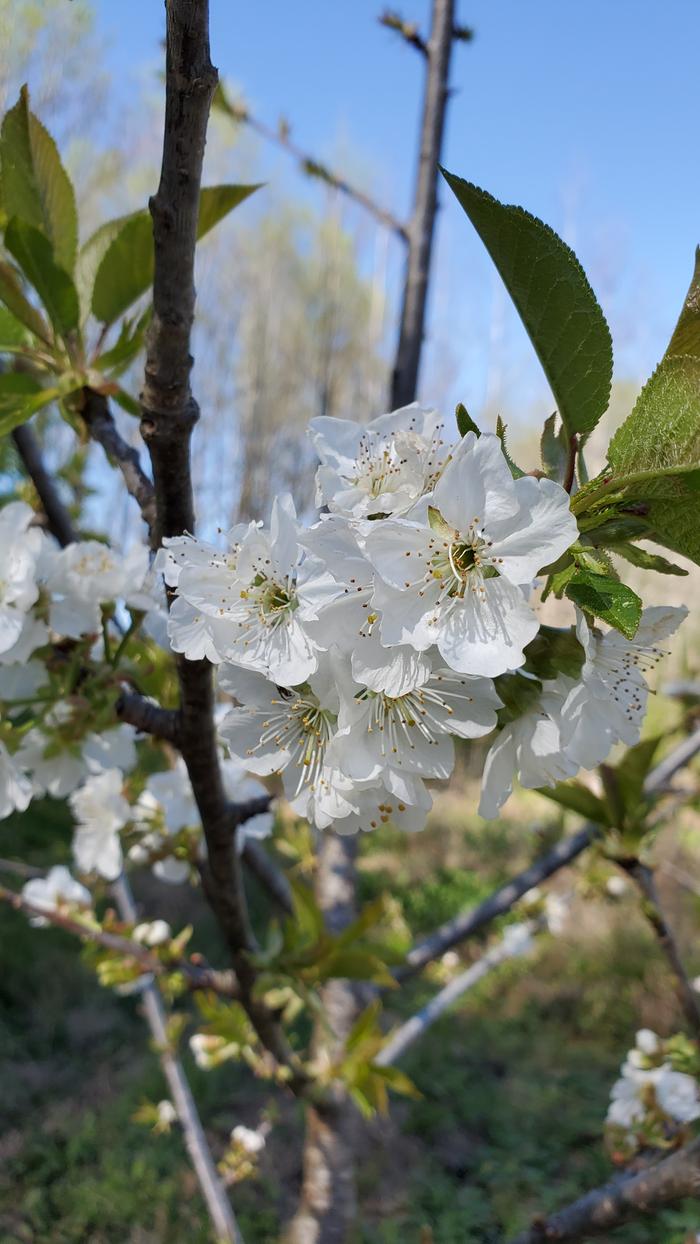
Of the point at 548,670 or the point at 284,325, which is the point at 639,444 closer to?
the point at 548,670

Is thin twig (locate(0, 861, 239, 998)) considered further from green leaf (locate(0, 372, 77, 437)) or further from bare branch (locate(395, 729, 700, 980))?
green leaf (locate(0, 372, 77, 437))

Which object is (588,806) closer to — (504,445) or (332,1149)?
(504,445)

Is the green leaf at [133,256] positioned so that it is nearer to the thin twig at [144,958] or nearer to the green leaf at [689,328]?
the green leaf at [689,328]

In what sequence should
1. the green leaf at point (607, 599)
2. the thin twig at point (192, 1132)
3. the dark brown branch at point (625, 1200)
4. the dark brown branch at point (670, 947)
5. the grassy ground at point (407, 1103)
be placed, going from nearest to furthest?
1. the green leaf at point (607, 599)
2. the dark brown branch at point (625, 1200)
3. the dark brown branch at point (670, 947)
4. the thin twig at point (192, 1132)
5. the grassy ground at point (407, 1103)

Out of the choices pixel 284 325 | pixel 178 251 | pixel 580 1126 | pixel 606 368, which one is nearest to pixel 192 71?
pixel 178 251

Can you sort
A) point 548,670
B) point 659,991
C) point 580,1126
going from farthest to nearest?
point 659,991
point 580,1126
point 548,670

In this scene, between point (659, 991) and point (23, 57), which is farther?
point (659, 991)

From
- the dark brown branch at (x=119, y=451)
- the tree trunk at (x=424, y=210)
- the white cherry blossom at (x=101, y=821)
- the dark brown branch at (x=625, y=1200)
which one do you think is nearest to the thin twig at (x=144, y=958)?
the white cherry blossom at (x=101, y=821)
